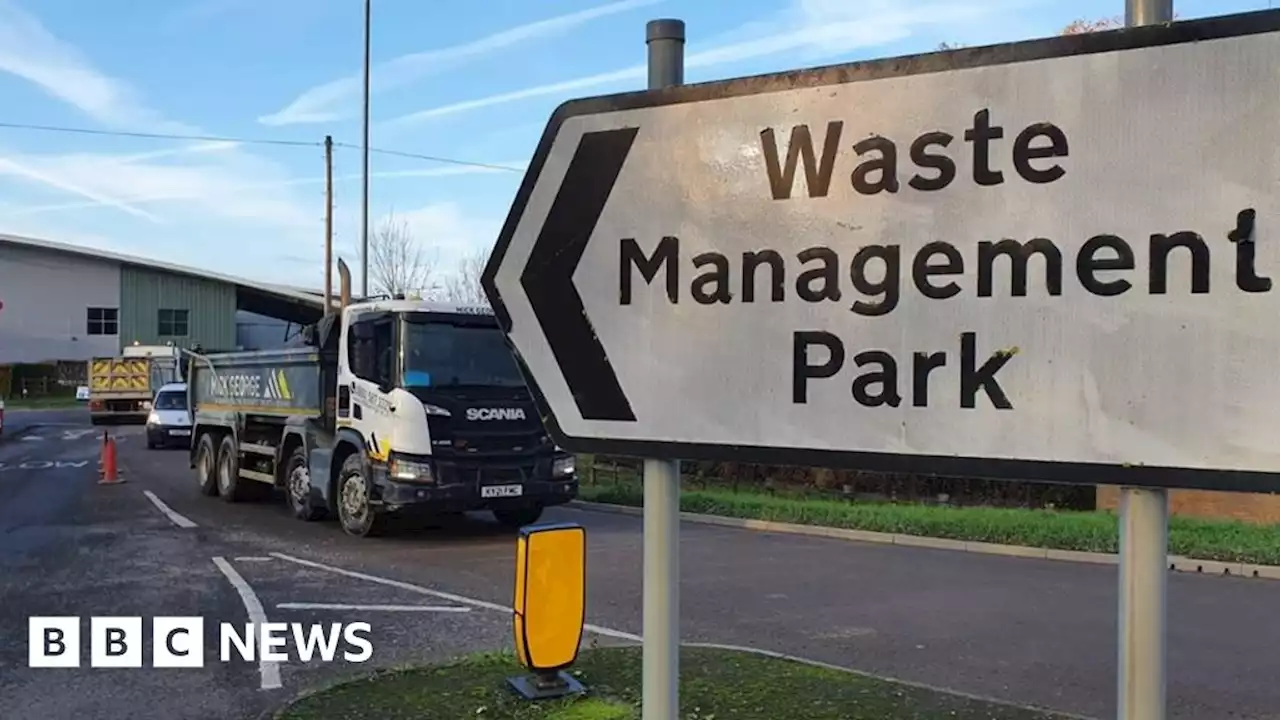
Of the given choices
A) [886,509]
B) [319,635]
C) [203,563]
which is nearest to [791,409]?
[319,635]

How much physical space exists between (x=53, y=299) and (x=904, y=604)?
60193 mm

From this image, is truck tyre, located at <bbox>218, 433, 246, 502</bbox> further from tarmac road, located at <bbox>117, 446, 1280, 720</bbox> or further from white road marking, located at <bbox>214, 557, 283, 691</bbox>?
A: white road marking, located at <bbox>214, 557, 283, 691</bbox>

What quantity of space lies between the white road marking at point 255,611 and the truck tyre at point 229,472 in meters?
5.54

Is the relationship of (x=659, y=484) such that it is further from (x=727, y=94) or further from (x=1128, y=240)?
(x=1128, y=240)

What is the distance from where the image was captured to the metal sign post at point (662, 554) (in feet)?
7.50

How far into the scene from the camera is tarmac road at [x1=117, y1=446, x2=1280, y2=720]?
22.5ft

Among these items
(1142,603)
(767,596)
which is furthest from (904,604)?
(1142,603)

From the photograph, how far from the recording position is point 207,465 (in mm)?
17797

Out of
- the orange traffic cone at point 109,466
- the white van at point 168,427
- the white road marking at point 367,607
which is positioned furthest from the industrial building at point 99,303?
the white road marking at point 367,607

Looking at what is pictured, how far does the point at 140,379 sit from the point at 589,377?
4600cm

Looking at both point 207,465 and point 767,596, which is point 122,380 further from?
point 767,596

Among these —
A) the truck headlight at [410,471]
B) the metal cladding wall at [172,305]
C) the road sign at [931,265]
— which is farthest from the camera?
the metal cladding wall at [172,305]

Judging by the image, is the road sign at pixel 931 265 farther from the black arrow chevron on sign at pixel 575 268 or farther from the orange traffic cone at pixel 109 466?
the orange traffic cone at pixel 109 466

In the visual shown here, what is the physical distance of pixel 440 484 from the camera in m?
12.1
